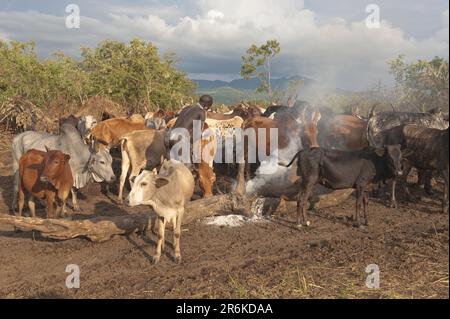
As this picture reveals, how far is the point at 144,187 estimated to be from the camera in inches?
241

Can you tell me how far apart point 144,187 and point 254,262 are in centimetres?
189

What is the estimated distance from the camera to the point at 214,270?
19.7 ft

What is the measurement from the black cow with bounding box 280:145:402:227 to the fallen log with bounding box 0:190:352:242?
1.22 metres

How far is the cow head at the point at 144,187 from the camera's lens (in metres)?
6.04

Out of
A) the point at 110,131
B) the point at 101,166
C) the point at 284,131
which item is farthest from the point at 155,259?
the point at 110,131

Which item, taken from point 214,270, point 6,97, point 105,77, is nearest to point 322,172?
Answer: point 214,270

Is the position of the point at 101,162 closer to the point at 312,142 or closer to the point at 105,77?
the point at 312,142

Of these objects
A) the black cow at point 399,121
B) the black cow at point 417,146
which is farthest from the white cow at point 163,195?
the black cow at point 399,121

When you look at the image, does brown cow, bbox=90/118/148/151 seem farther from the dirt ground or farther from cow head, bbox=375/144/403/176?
cow head, bbox=375/144/403/176

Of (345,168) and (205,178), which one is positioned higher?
(345,168)

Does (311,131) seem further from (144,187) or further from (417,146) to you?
(144,187)

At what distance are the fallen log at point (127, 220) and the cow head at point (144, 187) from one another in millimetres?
1481

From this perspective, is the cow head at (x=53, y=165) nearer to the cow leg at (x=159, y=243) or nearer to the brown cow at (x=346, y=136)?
the cow leg at (x=159, y=243)

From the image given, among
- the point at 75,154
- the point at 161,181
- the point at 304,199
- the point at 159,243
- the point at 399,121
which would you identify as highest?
the point at 399,121
